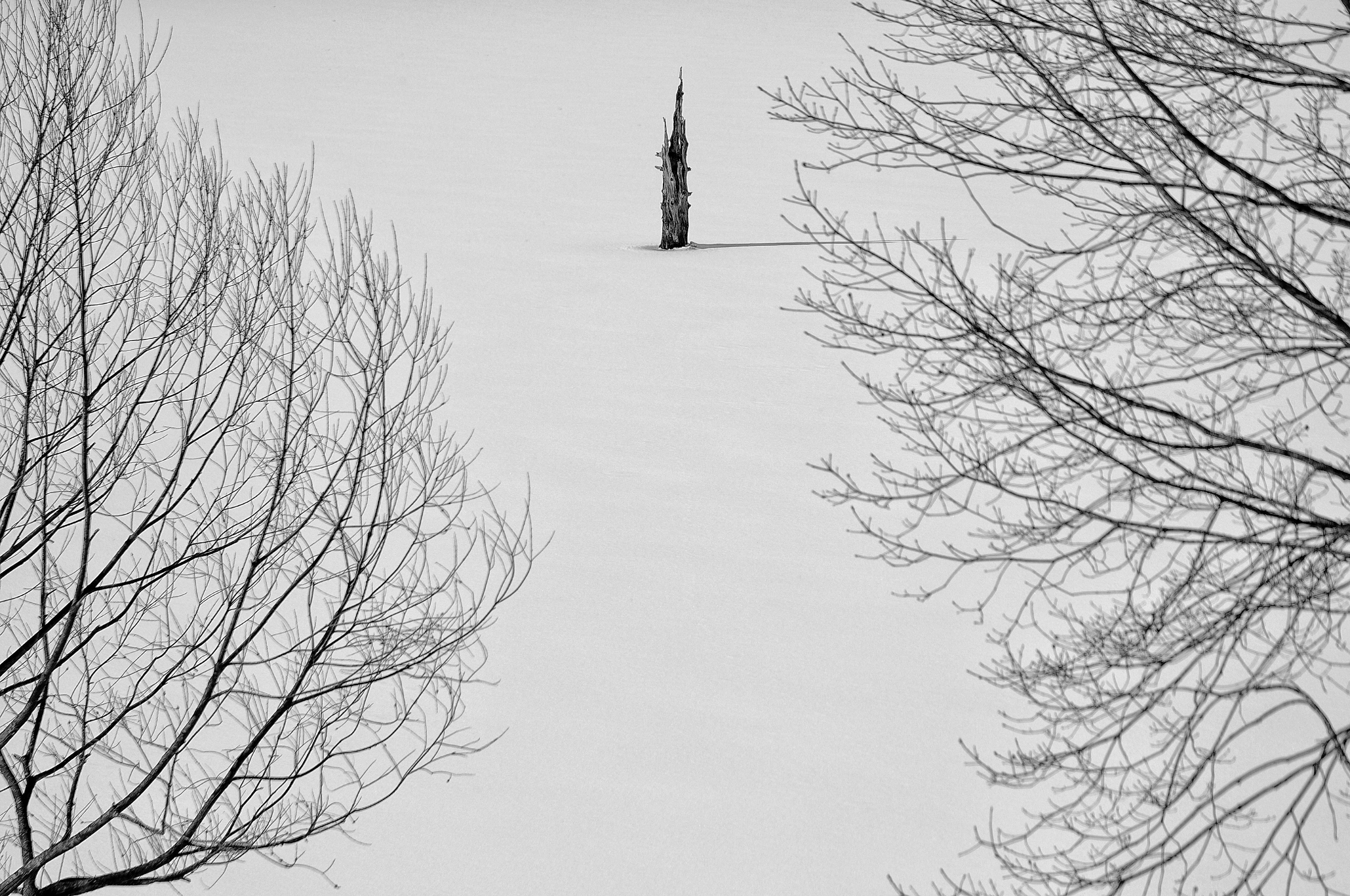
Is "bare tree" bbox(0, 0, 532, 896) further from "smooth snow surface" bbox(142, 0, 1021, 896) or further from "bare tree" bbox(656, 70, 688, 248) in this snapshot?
"bare tree" bbox(656, 70, 688, 248)

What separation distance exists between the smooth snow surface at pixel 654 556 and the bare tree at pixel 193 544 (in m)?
0.77

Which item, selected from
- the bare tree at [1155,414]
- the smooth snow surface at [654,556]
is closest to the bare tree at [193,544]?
the smooth snow surface at [654,556]

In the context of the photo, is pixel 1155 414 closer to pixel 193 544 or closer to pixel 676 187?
pixel 193 544

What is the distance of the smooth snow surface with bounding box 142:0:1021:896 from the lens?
28.0 feet

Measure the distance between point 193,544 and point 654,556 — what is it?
5114 millimetres

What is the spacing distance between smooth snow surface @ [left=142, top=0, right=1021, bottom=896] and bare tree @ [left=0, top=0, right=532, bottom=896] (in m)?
0.77

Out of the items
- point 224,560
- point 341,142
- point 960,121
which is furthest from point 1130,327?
point 341,142

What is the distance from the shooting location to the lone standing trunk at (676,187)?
18.9 m

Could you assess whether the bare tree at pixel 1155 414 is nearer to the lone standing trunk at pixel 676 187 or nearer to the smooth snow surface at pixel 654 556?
the smooth snow surface at pixel 654 556

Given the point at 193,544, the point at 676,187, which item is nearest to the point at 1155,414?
the point at 193,544

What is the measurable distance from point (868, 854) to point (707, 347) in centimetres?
869

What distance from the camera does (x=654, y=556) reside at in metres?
11.6

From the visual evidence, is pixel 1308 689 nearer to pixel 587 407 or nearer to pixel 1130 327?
pixel 1130 327

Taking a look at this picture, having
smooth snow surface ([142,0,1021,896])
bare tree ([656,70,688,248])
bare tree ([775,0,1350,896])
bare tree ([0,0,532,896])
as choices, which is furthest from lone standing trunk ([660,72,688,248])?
bare tree ([775,0,1350,896])
